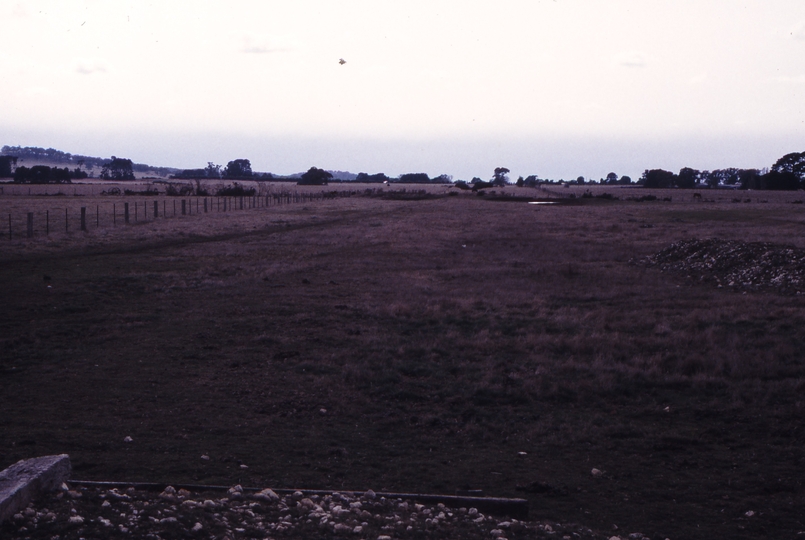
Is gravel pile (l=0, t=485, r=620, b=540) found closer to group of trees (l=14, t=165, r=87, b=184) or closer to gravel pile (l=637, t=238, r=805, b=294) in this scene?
gravel pile (l=637, t=238, r=805, b=294)

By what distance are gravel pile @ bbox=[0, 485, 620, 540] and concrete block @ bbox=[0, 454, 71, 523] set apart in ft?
0.26

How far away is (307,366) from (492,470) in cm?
426

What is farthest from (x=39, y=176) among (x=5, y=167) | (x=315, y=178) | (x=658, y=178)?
(x=658, y=178)

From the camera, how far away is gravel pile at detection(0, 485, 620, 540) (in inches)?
179

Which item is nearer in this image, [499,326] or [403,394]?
[403,394]

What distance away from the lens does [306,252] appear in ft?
91.7

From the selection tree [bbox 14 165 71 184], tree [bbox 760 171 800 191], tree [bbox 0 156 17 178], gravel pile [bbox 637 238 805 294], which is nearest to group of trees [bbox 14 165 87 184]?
tree [bbox 14 165 71 184]

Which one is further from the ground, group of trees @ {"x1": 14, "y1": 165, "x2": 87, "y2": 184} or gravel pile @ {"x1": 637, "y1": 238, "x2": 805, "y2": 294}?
group of trees @ {"x1": 14, "y1": 165, "x2": 87, "y2": 184}

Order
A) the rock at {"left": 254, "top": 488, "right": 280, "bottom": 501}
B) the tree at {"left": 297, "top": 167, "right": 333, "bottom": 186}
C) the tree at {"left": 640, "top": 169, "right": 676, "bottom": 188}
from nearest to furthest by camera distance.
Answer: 1. the rock at {"left": 254, "top": 488, "right": 280, "bottom": 501}
2. the tree at {"left": 640, "top": 169, "right": 676, "bottom": 188}
3. the tree at {"left": 297, "top": 167, "right": 333, "bottom": 186}

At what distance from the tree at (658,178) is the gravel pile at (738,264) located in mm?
153328

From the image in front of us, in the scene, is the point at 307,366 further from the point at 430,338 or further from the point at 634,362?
the point at 634,362

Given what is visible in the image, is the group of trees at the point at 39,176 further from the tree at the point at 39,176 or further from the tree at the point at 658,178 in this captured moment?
the tree at the point at 658,178

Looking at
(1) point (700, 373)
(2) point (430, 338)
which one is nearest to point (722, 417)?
(1) point (700, 373)


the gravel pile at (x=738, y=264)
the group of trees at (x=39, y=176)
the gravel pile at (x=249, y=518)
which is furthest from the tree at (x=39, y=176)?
the gravel pile at (x=249, y=518)
